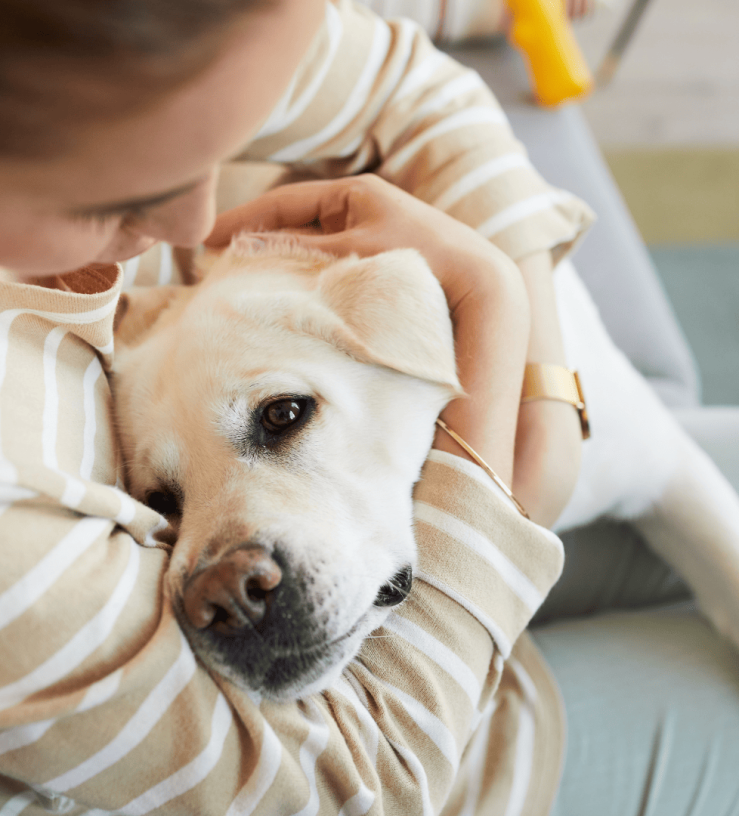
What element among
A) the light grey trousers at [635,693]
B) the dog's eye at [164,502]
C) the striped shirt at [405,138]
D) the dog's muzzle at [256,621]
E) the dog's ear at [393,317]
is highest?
the striped shirt at [405,138]

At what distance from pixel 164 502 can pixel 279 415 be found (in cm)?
23

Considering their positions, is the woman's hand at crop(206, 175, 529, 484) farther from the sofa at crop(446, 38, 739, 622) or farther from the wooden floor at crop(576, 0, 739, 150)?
the wooden floor at crop(576, 0, 739, 150)

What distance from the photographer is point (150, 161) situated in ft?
1.63

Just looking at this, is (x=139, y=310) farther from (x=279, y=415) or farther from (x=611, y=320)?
(x=611, y=320)

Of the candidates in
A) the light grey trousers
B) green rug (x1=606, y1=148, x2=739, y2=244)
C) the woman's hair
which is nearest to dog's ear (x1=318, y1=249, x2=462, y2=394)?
the woman's hair

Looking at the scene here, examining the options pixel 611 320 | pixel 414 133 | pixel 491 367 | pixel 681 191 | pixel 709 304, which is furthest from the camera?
pixel 681 191

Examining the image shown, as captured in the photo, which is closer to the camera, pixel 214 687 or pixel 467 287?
pixel 214 687

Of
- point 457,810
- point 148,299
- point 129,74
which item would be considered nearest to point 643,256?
point 148,299

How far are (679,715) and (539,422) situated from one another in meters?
0.55

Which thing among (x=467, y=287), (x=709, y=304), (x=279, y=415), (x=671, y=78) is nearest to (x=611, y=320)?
(x=467, y=287)

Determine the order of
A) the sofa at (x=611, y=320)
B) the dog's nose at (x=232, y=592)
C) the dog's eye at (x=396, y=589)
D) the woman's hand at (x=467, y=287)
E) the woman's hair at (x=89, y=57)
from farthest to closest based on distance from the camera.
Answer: the sofa at (x=611, y=320) → the woman's hand at (x=467, y=287) → the dog's eye at (x=396, y=589) → the dog's nose at (x=232, y=592) → the woman's hair at (x=89, y=57)

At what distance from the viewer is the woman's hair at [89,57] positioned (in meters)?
0.39

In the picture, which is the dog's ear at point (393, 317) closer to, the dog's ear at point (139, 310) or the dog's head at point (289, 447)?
the dog's head at point (289, 447)

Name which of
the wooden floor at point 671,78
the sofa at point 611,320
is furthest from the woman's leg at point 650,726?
the wooden floor at point 671,78
